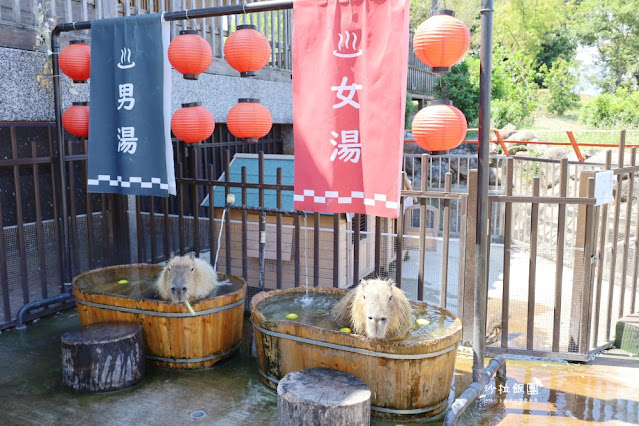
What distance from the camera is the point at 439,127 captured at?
4465mm

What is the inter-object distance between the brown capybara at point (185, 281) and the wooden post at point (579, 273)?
3716 mm

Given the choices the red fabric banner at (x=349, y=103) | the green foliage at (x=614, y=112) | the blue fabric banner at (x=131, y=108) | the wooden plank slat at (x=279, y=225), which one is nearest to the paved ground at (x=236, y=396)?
the wooden plank slat at (x=279, y=225)

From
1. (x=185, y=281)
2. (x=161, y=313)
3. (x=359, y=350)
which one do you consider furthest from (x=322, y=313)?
(x=161, y=313)

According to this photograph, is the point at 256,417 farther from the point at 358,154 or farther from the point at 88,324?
the point at 358,154

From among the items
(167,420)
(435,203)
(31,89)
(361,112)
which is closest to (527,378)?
(361,112)

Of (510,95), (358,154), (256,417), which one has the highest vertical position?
(510,95)

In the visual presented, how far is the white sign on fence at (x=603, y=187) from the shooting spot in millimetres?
5266

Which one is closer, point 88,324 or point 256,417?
point 256,417

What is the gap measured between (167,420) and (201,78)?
6697 millimetres

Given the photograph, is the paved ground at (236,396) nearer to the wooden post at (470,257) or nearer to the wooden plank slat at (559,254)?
the wooden plank slat at (559,254)

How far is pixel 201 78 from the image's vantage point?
966 centimetres

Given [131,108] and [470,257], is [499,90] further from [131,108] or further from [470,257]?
[131,108]

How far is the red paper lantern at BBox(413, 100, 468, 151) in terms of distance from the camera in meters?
4.47

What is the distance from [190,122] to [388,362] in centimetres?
340
